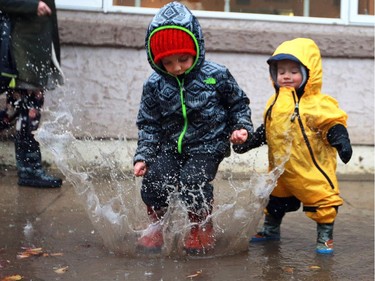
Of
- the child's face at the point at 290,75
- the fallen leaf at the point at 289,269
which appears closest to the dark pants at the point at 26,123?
the child's face at the point at 290,75

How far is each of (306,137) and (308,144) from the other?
4 cm

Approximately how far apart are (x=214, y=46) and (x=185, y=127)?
8.02 ft

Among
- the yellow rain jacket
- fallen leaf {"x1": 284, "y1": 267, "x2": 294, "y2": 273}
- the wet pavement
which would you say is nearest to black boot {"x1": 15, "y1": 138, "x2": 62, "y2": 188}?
the wet pavement

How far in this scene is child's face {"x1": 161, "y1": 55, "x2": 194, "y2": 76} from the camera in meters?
4.24

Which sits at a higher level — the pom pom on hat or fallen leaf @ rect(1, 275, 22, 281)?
the pom pom on hat

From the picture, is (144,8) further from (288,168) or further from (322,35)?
(288,168)

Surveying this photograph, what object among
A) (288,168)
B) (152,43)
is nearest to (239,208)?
(288,168)

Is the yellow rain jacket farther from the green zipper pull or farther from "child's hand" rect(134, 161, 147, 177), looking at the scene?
"child's hand" rect(134, 161, 147, 177)

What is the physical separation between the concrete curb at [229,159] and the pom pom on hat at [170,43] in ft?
7.56

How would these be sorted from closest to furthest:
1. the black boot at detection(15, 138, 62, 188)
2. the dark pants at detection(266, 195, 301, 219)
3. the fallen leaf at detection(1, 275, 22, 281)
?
the fallen leaf at detection(1, 275, 22, 281) → the dark pants at detection(266, 195, 301, 219) → the black boot at detection(15, 138, 62, 188)

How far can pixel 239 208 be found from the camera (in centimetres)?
448

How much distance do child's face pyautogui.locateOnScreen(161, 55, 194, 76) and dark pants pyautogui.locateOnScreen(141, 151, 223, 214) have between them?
0.48 m

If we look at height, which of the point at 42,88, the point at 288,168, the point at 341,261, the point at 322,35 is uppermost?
the point at 322,35

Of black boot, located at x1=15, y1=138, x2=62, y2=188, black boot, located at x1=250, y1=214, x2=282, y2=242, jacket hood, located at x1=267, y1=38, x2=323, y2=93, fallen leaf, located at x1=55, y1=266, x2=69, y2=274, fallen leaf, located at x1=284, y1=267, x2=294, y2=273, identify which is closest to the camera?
fallen leaf, located at x1=55, y1=266, x2=69, y2=274
